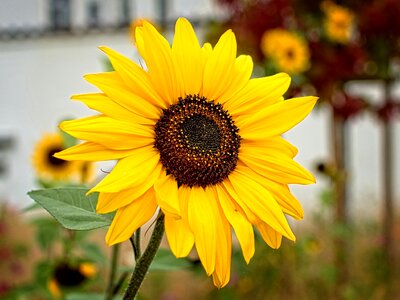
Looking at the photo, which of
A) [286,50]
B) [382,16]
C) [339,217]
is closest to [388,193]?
[339,217]

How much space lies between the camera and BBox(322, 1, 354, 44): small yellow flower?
8.95 ft

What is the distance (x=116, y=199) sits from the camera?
547mm

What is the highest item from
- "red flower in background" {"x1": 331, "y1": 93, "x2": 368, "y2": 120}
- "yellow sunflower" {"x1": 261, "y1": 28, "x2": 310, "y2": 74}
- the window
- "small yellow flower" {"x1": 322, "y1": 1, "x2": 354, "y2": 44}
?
the window

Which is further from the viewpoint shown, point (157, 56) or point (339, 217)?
point (339, 217)

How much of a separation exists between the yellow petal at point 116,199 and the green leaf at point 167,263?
288mm

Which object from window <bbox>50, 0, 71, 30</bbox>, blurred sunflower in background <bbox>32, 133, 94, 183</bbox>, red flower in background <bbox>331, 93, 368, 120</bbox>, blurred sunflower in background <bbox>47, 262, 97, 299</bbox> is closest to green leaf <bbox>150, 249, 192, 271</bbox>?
blurred sunflower in background <bbox>47, 262, 97, 299</bbox>

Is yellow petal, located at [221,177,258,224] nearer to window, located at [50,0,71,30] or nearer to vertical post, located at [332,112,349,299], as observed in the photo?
vertical post, located at [332,112,349,299]

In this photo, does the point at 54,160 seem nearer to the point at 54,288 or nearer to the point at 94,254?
the point at 54,288

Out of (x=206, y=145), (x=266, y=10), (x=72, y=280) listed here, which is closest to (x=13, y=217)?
(x=266, y=10)

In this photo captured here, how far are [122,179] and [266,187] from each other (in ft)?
0.36

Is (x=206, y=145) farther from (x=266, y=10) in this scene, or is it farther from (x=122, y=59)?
(x=266, y=10)

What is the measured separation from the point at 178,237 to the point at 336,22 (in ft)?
7.54

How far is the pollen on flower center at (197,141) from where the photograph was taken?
0.59m

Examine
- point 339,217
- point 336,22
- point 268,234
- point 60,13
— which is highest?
point 60,13
